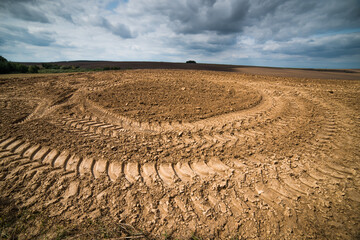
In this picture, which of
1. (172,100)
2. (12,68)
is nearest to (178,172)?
(172,100)

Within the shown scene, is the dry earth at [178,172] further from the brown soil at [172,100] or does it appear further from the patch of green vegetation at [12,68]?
the patch of green vegetation at [12,68]

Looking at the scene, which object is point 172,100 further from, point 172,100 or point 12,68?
point 12,68

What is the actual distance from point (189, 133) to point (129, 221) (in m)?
2.19

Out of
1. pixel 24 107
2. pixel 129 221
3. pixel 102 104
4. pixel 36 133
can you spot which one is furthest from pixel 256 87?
pixel 24 107

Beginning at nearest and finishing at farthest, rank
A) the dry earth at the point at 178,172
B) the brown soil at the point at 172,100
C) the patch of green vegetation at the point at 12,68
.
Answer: the dry earth at the point at 178,172
the brown soil at the point at 172,100
the patch of green vegetation at the point at 12,68

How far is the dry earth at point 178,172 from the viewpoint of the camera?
1.85 metres

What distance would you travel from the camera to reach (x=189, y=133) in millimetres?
3664

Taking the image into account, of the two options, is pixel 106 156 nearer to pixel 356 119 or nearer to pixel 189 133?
pixel 189 133

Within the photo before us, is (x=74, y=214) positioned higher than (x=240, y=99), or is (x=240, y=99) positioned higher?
(x=240, y=99)

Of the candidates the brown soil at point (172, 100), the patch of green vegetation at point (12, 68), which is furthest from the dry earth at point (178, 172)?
the patch of green vegetation at point (12, 68)

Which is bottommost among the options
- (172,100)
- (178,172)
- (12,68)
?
(178,172)

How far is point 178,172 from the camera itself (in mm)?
2625

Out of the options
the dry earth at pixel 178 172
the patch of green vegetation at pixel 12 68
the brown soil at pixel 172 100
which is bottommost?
the dry earth at pixel 178 172

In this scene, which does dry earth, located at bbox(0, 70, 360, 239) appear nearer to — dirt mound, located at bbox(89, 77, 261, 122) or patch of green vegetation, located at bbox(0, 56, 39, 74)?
dirt mound, located at bbox(89, 77, 261, 122)
